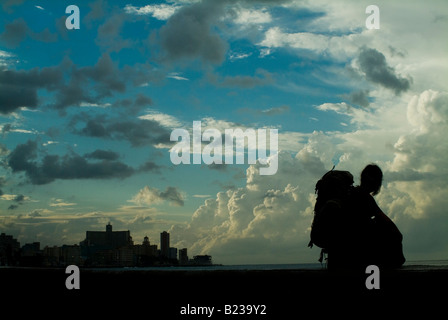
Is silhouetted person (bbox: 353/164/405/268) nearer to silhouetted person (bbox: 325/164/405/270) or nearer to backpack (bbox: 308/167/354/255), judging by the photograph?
silhouetted person (bbox: 325/164/405/270)

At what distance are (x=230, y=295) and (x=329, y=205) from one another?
1980mm

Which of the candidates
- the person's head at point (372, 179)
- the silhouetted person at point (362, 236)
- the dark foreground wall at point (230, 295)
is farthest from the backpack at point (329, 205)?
the dark foreground wall at point (230, 295)

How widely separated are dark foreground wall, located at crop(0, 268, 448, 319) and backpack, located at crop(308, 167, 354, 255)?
1.81 m


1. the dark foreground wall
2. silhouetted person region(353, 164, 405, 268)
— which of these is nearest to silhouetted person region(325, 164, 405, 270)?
silhouetted person region(353, 164, 405, 268)

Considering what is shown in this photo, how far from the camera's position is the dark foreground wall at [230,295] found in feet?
6.67

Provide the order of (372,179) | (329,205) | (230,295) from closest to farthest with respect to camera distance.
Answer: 1. (230,295)
2. (329,205)
3. (372,179)

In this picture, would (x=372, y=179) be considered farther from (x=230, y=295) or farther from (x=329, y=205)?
(x=230, y=295)

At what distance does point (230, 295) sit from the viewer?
7.52 ft

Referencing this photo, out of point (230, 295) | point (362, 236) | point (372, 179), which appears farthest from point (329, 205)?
point (230, 295)
